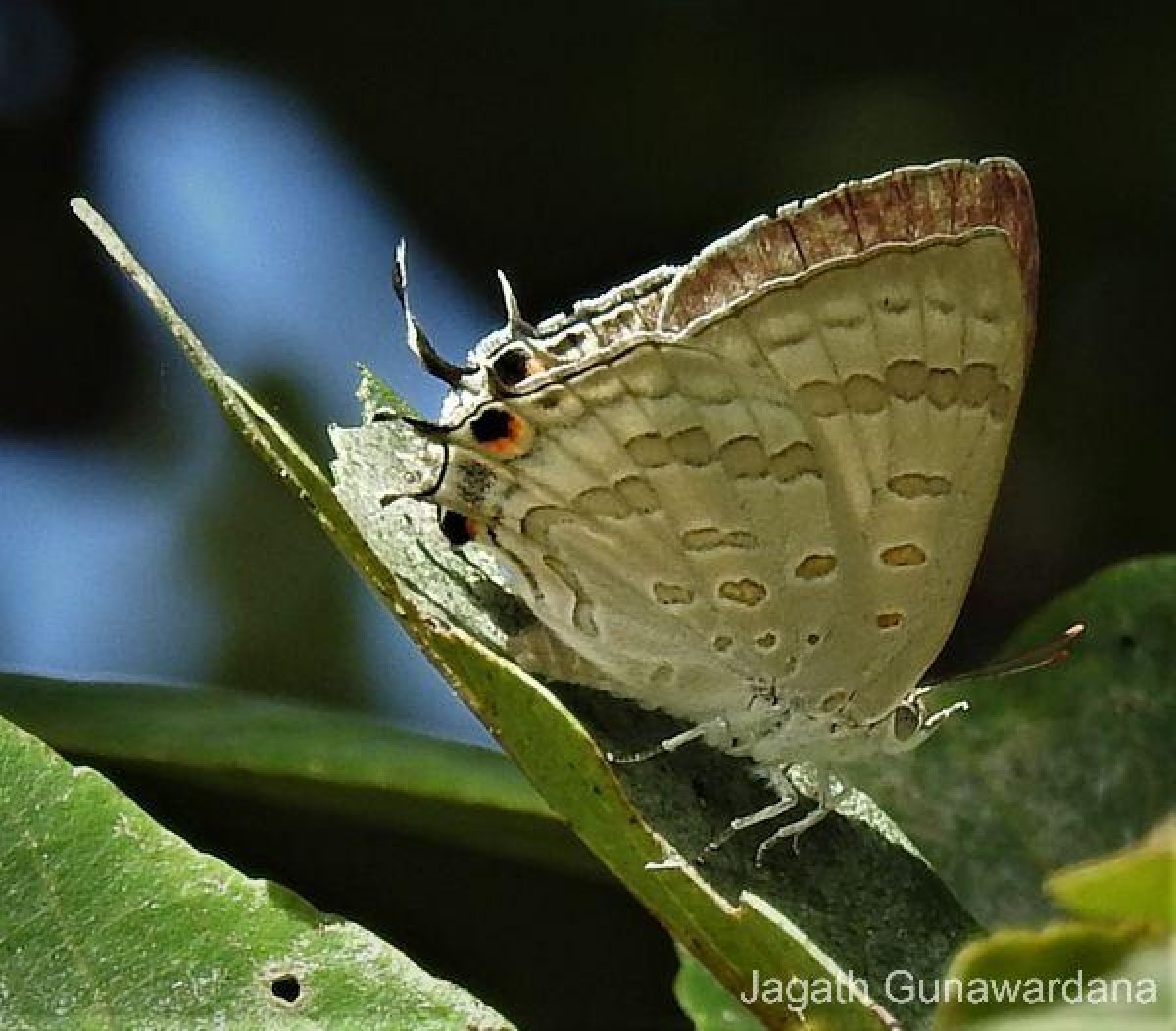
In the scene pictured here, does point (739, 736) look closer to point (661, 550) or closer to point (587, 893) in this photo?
point (661, 550)

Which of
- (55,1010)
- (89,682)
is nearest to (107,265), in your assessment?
(89,682)

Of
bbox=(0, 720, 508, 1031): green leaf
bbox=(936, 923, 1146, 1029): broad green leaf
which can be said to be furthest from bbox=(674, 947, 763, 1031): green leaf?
bbox=(936, 923, 1146, 1029): broad green leaf

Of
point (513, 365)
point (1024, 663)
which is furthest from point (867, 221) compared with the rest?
point (1024, 663)

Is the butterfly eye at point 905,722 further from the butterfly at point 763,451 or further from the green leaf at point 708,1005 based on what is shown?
the green leaf at point 708,1005

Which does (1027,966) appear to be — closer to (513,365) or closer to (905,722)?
(513,365)

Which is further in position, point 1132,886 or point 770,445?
point 770,445

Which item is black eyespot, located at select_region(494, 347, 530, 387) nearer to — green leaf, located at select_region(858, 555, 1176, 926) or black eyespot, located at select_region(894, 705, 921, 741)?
black eyespot, located at select_region(894, 705, 921, 741)
